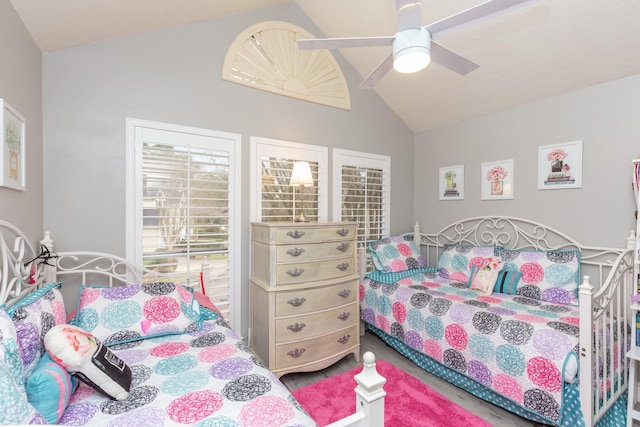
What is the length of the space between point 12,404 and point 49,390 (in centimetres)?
24

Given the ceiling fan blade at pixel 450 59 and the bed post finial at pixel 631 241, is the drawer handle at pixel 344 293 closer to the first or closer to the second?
the ceiling fan blade at pixel 450 59

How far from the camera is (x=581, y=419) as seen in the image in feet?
5.26

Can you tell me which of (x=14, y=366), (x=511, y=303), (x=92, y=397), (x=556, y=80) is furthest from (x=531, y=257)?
(x=14, y=366)

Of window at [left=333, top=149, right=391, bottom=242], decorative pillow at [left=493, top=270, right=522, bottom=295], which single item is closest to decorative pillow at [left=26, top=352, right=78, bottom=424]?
window at [left=333, top=149, right=391, bottom=242]

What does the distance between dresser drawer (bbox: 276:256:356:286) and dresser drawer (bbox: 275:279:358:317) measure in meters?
0.09

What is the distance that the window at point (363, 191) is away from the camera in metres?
3.30

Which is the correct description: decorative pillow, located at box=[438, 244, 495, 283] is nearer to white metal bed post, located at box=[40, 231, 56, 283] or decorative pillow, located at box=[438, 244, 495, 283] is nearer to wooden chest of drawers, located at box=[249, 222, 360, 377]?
wooden chest of drawers, located at box=[249, 222, 360, 377]

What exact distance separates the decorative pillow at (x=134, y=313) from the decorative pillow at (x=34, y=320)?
0.21m

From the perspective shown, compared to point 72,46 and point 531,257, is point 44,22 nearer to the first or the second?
point 72,46

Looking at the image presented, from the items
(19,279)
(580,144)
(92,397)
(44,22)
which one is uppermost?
(44,22)

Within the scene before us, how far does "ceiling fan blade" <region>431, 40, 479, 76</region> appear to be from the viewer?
159 cm

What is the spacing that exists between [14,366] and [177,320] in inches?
34.4

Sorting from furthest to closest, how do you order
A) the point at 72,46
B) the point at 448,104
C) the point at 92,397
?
the point at 448,104, the point at 72,46, the point at 92,397

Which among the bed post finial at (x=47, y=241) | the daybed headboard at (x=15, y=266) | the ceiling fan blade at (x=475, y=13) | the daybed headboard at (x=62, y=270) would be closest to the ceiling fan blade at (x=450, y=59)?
the ceiling fan blade at (x=475, y=13)
